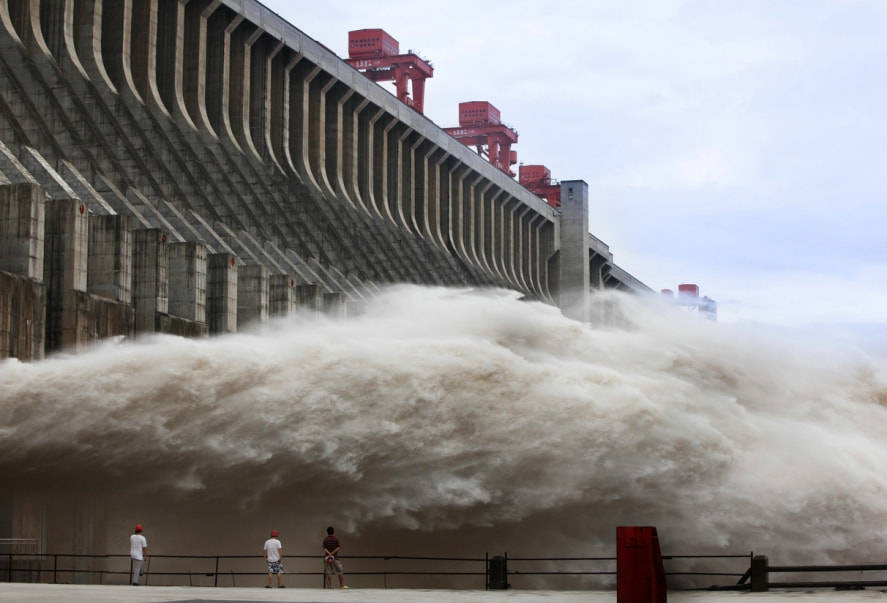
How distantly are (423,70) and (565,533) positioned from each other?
2870 inches

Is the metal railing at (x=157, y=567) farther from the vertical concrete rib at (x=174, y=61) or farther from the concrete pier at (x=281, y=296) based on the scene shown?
the vertical concrete rib at (x=174, y=61)

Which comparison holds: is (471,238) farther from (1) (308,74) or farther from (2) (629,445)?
(2) (629,445)

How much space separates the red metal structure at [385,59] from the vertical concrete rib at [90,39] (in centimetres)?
4979

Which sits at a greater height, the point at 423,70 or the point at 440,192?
the point at 423,70

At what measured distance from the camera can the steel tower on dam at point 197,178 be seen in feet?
112

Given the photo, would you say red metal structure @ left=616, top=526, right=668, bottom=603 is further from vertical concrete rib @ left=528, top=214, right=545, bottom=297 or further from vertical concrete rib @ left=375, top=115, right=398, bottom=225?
vertical concrete rib @ left=528, top=214, right=545, bottom=297

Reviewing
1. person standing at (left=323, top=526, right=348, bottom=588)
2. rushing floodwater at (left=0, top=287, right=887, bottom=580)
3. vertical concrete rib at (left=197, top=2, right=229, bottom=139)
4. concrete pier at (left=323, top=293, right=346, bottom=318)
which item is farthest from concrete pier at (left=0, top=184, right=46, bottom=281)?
vertical concrete rib at (left=197, top=2, right=229, bottom=139)

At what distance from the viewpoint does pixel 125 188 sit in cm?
4534

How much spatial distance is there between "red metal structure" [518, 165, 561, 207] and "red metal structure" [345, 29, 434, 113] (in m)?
17.7

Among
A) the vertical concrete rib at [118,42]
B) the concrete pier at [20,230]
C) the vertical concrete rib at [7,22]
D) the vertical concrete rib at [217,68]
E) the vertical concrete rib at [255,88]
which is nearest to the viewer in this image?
the concrete pier at [20,230]

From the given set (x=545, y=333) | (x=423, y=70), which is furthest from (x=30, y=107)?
(x=423, y=70)

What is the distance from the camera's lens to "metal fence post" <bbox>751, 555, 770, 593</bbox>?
1012 inches

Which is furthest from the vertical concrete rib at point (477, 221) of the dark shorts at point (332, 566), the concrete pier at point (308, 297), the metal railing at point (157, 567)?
the dark shorts at point (332, 566)

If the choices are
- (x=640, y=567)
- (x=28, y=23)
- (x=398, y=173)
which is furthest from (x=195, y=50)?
(x=640, y=567)
